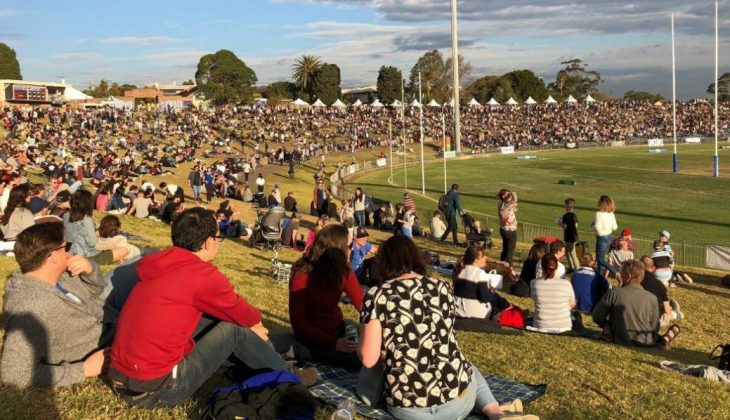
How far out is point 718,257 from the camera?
770 inches

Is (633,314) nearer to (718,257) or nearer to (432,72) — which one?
(718,257)

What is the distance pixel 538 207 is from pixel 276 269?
24349mm

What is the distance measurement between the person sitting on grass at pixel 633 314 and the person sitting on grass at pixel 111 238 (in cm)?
659

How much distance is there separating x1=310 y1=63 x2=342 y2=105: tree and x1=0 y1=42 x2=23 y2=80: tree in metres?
49.1

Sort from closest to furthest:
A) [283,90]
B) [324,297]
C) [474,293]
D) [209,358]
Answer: [209,358] < [324,297] < [474,293] < [283,90]

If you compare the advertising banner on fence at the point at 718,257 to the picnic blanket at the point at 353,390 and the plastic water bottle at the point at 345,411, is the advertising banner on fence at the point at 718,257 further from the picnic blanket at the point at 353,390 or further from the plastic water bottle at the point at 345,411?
the plastic water bottle at the point at 345,411

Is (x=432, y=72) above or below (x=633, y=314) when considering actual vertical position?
above

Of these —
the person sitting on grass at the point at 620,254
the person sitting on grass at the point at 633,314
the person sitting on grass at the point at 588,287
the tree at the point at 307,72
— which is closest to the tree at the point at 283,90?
the tree at the point at 307,72

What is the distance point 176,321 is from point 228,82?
10133 cm

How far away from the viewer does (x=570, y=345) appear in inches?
346

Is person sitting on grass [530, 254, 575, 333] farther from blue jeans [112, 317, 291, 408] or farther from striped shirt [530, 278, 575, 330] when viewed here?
blue jeans [112, 317, 291, 408]

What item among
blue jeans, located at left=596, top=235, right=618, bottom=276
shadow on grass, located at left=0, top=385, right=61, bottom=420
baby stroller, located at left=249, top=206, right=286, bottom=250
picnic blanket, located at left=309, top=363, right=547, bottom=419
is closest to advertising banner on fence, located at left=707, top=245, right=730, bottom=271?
blue jeans, located at left=596, top=235, right=618, bottom=276

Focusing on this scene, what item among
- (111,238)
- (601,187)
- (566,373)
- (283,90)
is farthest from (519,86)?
(566,373)

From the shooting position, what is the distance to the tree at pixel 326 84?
125188 millimetres
